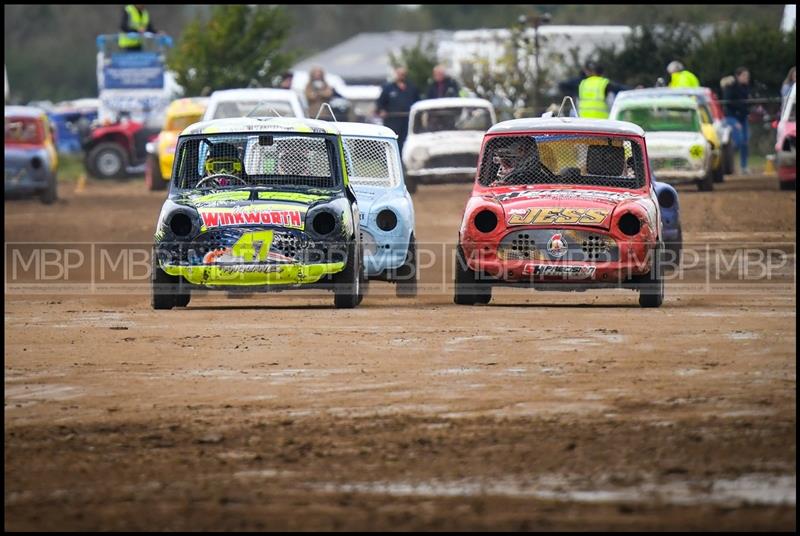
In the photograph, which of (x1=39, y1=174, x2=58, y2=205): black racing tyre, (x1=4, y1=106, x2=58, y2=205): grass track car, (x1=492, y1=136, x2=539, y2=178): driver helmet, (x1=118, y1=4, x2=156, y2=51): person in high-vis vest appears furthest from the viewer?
(x1=118, y1=4, x2=156, y2=51): person in high-vis vest

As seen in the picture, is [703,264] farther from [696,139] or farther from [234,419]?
[234,419]

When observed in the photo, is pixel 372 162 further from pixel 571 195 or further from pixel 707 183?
pixel 707 183

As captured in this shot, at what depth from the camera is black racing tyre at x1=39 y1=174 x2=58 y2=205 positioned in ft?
91.5

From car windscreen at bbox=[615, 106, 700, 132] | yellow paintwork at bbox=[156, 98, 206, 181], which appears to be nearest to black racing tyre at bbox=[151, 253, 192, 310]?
car windscreen at bbox=[615, 106, 700, 132]

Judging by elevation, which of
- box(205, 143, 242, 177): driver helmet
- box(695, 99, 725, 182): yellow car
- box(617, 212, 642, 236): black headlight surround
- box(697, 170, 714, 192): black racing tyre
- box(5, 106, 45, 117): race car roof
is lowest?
box(617, 212, 642, 236): black headlight surround

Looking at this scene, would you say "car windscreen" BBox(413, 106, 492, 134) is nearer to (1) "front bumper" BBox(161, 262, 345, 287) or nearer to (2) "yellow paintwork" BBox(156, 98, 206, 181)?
(2) "yellow paintwork" BBox(156, 98, 206, 181)

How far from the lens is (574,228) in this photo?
13625 millimetres

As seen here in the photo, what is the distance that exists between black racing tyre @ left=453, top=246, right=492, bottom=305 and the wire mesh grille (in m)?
1.78

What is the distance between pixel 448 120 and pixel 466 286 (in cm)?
1458

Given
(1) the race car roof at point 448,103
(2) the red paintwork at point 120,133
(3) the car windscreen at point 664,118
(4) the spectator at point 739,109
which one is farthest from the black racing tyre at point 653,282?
(2) the red paintwork at point 120,133

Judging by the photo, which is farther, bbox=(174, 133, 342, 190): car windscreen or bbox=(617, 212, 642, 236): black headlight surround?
bbox=(174, 133, 342, 190): car windscreen

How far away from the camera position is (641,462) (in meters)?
7.81

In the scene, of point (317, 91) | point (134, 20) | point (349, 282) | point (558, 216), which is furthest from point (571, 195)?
point (134, 20)

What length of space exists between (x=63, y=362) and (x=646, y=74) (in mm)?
27936
